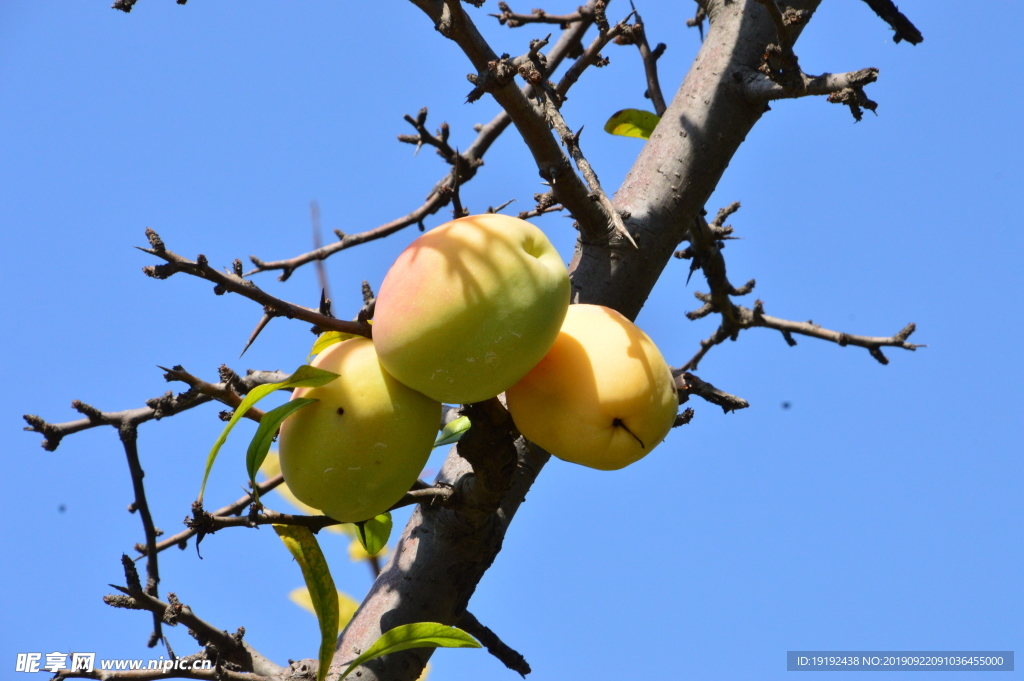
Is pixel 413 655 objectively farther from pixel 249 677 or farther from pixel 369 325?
pixel 369 325

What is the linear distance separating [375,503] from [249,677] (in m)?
0.53

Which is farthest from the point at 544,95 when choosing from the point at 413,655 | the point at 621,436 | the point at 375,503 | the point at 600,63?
the point at 413,655

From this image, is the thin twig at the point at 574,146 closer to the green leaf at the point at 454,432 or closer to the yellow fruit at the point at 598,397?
the yellow fruit at the point at 598,397

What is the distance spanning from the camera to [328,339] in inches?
58.9

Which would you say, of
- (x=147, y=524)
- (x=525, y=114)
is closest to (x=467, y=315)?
(x=525, y=114)

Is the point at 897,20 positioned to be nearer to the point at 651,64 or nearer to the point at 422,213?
the point at 651,64

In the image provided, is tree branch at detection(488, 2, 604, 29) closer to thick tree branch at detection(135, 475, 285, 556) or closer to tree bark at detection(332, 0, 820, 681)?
tree bark at detection(332, 0, 820, 681)

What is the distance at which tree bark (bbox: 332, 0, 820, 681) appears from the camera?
5.61 ft

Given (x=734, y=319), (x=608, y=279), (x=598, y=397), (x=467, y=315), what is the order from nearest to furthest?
(x=467, y=315) → (x=598, y=397) → (x=608, y=279) → (x=734, y=319)

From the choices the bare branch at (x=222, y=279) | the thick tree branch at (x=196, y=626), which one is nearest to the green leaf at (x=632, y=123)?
the bare branch at (x=222, y=279)

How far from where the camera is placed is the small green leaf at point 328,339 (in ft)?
4.83

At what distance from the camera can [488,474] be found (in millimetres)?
1524

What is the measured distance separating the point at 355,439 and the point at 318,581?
1.39 ft

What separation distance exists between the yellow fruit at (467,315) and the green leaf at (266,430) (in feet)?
0.53
